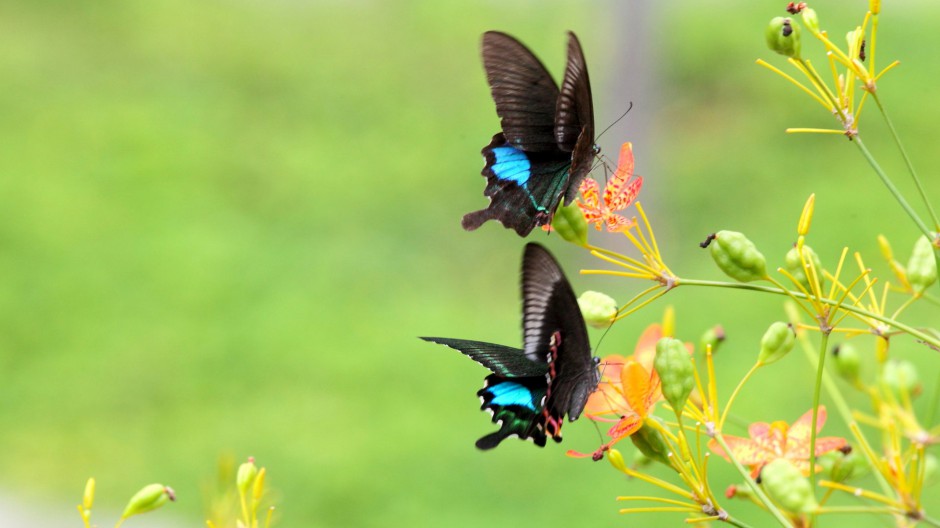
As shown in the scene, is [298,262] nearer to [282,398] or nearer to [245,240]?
[245,240]

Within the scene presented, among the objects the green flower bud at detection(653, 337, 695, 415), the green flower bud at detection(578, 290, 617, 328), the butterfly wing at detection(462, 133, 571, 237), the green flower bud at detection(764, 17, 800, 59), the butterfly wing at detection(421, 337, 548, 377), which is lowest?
the green flower bud at detection(653, 337, 695, 415)

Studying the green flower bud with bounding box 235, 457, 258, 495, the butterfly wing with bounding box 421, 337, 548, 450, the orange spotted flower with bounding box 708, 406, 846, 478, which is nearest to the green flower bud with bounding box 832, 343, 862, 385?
the orange spotted flower with bounding box 708, 406, 846, 478

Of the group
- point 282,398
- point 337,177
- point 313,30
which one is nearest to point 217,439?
point 282,398

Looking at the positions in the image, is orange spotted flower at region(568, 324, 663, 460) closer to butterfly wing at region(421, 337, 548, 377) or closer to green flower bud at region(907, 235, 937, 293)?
butterfly wing at region(421, 337, 548, 377)

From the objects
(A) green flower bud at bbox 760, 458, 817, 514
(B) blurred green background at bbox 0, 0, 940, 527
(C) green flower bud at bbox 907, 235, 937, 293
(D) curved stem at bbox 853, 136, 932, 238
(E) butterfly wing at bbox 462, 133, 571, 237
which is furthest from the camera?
(B) blurred green background at bbox 0, 0, 940, 527

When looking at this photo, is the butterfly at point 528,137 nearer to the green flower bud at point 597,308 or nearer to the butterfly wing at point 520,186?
the butterfly wing at point 520,186

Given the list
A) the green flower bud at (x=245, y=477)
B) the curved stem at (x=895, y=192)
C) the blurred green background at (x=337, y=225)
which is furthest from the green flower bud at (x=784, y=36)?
the blurred green background at (x=337, y=225)
